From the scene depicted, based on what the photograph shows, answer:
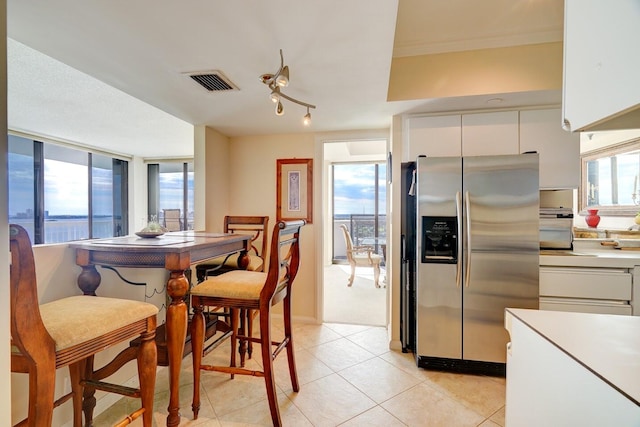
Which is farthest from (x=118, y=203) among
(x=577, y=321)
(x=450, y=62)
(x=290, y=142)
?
(x=577, y=321)

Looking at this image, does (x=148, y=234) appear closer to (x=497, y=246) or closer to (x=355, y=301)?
(x=497, y=246)

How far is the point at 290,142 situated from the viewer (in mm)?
3316

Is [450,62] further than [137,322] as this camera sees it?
Yes

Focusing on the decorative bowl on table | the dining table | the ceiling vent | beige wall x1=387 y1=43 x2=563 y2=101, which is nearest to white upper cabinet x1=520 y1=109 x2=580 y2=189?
beige wall x1=387 y1=43 x2=563 y2=101

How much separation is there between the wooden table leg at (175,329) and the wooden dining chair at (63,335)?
0.15 m

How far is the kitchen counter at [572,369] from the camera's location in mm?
623

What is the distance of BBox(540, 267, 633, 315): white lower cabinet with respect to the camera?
2.06 metres

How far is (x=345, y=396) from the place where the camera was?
76.8 inches

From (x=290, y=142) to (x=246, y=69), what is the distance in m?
1.48

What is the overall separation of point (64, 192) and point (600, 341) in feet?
23.6

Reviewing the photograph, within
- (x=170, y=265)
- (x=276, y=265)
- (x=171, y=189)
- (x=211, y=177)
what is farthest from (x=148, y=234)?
(x=171, y=189)

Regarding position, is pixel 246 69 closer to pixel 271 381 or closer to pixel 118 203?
pixel 271 381

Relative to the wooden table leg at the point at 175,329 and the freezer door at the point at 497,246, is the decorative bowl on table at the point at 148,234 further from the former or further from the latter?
the freezer door at the point at 497,246

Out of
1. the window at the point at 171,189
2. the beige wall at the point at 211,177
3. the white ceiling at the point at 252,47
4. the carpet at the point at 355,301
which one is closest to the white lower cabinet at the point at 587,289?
the white ceiling at the point at 252,47
